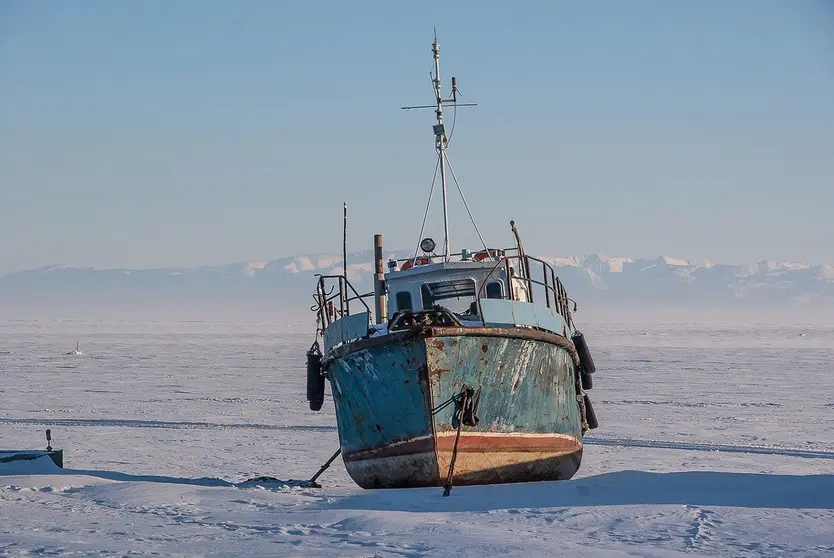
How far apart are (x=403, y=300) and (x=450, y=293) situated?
1.98 ft

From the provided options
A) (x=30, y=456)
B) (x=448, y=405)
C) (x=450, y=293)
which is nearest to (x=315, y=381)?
(x=450, y=293)

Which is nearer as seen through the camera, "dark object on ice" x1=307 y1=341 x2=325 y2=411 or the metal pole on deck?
the metal pole on deck

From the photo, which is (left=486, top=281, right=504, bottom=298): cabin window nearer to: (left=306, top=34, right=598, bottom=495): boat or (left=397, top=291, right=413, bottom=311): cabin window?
(left=306, top=34, right=598, bottom=495): boat

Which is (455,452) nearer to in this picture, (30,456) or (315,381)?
(315,381)

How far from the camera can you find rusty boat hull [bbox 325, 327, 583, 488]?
10.7 metres

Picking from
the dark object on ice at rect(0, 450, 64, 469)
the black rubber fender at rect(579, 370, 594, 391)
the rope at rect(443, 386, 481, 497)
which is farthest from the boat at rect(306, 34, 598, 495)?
the dark object on ice at rect(0, 450, 64, 469)

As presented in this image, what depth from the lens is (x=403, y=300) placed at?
13281 millimetres

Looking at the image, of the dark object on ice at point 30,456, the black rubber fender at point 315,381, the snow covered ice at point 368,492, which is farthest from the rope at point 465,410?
the dark object on ice at point 30,456

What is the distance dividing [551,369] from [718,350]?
4127 centimetres

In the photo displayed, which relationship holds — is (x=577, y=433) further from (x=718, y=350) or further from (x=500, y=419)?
(x=718, y=350)

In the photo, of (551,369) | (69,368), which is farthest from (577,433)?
(69,368)

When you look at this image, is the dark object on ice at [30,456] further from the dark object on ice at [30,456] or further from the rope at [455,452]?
the rope at [455,452]

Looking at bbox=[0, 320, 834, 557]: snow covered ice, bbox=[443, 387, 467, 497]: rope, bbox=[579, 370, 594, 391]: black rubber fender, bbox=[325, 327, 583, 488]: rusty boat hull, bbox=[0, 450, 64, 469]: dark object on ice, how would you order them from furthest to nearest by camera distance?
bbox=[579, 370, 594, 391]: black rubber fender, bbox=[0, 450, 64, 469]: dark object on ice, bbox=[325, 327, 583, 488]: rusty boat hull, bbox=[443, 387, 467, 497]: rope, bbox=[0, 320, 834, 557]: snow covered ice

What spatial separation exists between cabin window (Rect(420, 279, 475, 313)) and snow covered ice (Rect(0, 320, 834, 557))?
2.52m
